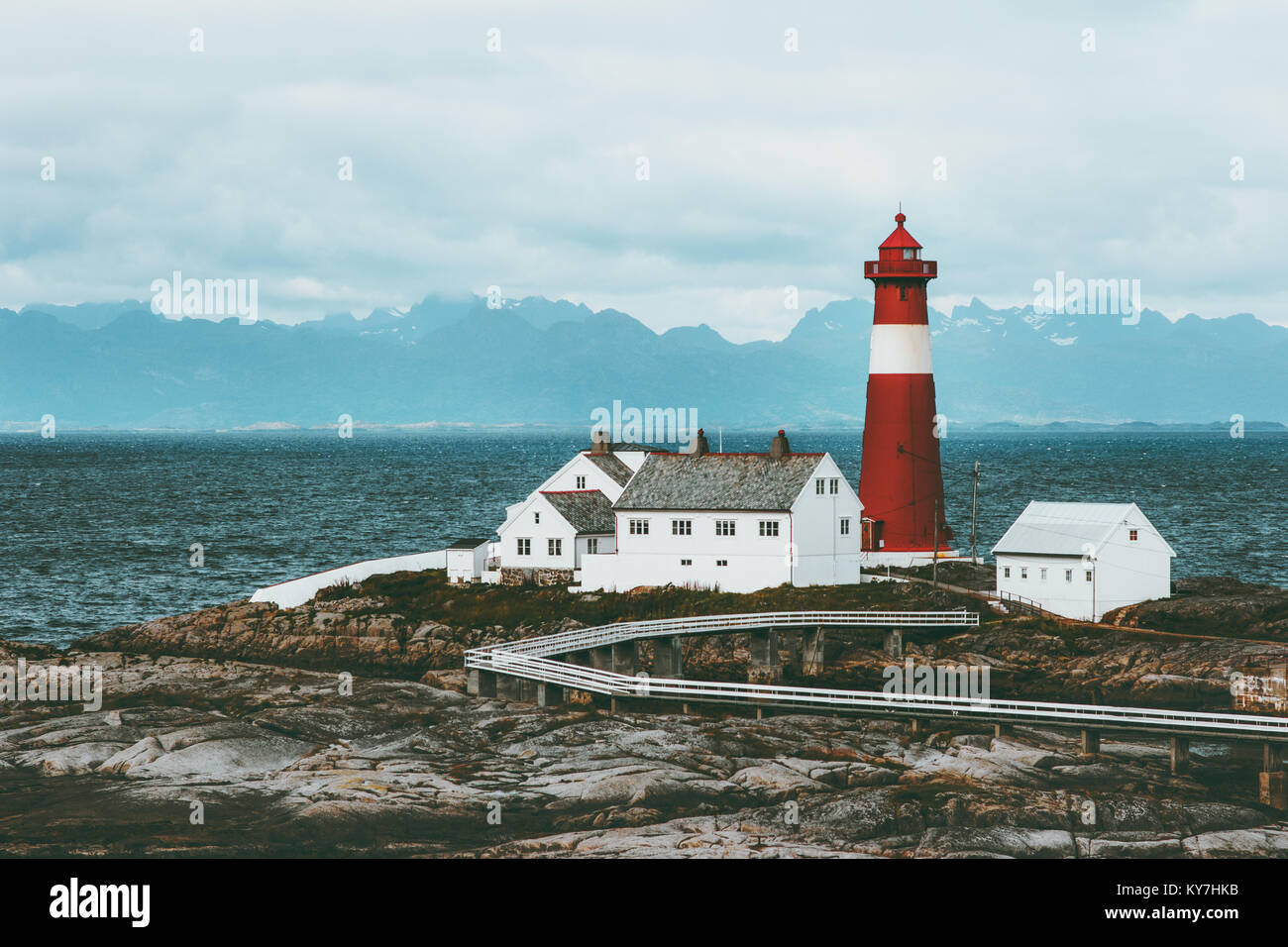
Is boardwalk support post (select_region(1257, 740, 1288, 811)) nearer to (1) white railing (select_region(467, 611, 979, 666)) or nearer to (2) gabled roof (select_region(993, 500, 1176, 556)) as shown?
(1) white railing (select_region(467, 611, 979, 666))

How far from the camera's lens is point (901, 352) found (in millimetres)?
63438

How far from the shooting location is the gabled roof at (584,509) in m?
60.7

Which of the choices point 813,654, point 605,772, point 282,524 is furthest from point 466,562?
point 282,524

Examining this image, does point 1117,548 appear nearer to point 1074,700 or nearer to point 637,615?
point 1074,700

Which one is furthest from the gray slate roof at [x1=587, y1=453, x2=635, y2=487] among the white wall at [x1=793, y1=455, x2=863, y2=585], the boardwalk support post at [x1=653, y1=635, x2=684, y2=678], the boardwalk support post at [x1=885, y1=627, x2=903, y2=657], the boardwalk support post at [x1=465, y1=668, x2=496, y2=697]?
the boardwalk support post at [x1=465, y1=668, x2=496, y2=697]

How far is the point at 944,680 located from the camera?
49.9 m

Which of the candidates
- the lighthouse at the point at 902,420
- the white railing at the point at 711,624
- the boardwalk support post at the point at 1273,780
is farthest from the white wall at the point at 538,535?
the boardwalk support post at the point at 1273,780

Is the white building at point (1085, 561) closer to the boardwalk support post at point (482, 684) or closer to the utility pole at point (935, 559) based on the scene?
the utility pole at point (935, 559)

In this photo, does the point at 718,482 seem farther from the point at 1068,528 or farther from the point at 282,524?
the point at 282,524

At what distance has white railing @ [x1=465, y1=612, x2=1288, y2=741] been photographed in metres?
39.3

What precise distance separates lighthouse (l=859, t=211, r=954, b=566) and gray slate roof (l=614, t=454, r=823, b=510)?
194 inches

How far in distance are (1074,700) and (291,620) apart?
30340 mm

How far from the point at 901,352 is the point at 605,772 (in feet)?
103
